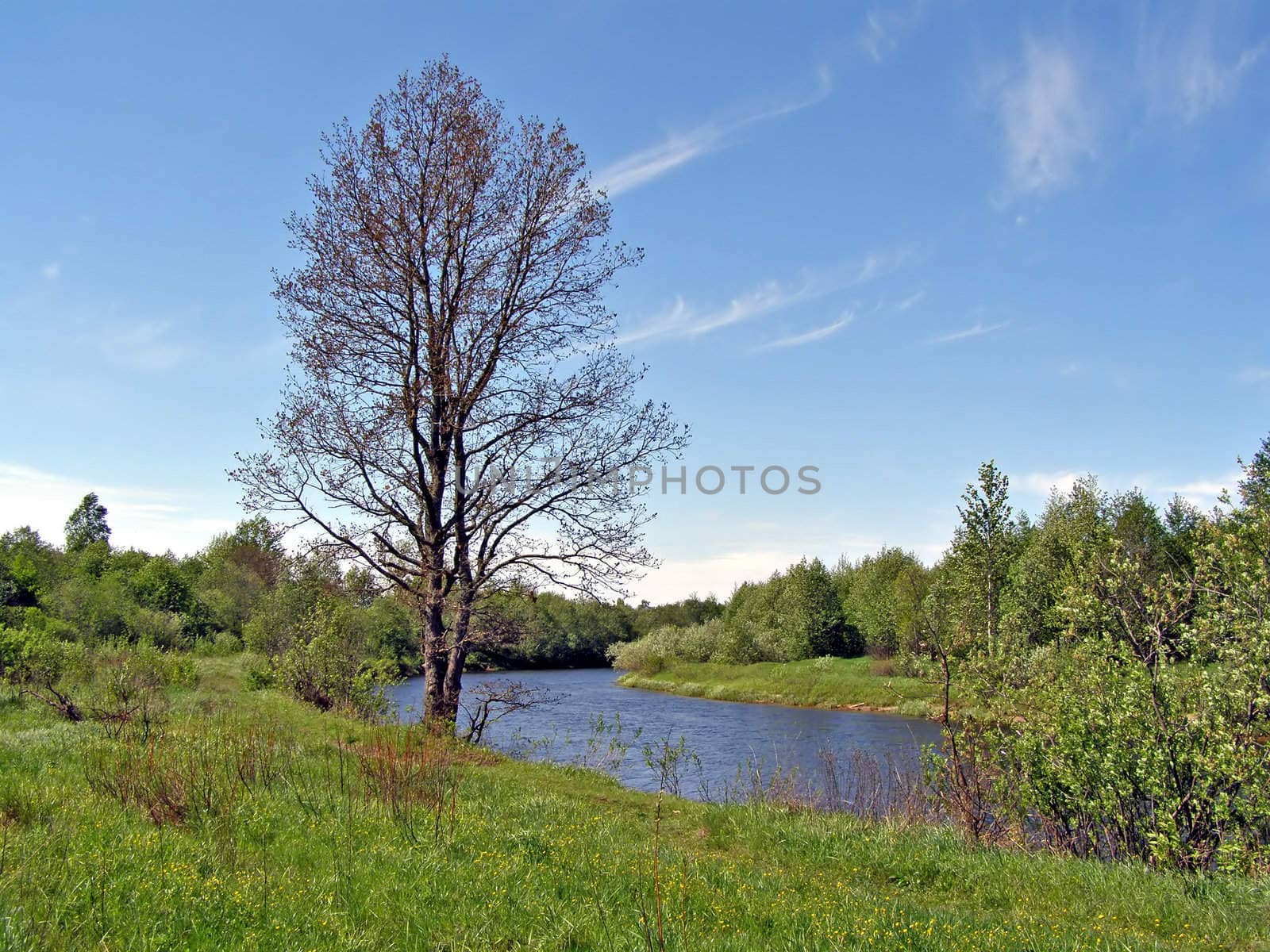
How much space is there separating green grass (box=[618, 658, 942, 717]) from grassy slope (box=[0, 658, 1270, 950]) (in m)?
25.8

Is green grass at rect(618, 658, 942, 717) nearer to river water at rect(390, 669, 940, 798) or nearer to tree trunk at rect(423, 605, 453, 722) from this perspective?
river water at rect(390, 669, 940, 798)

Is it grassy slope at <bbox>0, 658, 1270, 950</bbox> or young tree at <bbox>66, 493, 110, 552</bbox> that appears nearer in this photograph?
grassy slope at <bbox>0, 658, 1270, 950</bbox>

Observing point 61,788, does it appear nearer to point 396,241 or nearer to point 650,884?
point 650,884

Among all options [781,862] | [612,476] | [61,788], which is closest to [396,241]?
[612,476]

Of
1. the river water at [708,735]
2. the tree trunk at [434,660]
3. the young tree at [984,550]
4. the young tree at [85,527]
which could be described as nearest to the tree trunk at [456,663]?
the tree trunk at [434,660]

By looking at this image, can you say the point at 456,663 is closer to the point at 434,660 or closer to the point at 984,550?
the point at 434,660

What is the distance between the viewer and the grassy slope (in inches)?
169

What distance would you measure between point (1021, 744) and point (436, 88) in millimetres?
15042

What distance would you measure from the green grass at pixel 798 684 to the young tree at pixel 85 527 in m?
74.2

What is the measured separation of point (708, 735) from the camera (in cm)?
2700

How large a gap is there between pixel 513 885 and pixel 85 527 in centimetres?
11015

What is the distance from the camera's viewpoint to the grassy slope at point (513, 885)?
4.29 m

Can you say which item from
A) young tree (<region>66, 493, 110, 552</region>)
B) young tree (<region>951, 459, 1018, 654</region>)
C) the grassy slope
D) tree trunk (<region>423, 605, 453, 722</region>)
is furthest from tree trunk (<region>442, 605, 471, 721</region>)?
young tree (<region>66, 493, 110, 552</region>)

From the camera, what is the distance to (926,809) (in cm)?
1139
